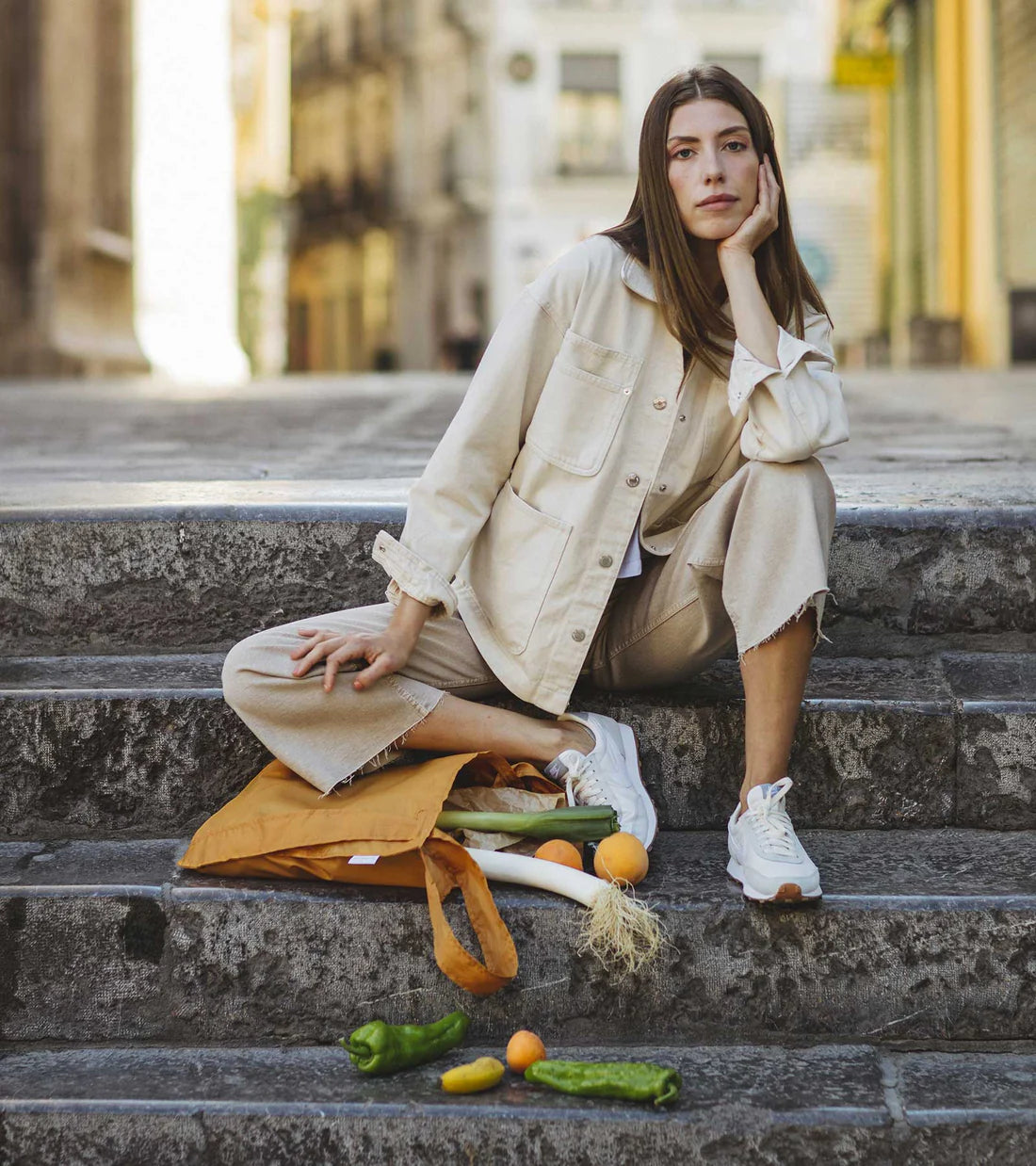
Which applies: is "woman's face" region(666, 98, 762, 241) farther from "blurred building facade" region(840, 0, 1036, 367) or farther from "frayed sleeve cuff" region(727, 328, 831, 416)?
"blurred building facade" region(840, 0, 1036, 367)

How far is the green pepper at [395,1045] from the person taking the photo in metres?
2.14

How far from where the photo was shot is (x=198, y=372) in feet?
49.6

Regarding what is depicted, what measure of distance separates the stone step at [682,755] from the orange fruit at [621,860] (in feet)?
1.15

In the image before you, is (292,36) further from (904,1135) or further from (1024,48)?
(904,1135)

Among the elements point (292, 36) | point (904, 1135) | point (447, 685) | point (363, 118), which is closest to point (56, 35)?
point (447, 685)

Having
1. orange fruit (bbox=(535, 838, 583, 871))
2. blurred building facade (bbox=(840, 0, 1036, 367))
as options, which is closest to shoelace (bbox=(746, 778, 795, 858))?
orange fruit (bbox=(535, 838, 583, 871))

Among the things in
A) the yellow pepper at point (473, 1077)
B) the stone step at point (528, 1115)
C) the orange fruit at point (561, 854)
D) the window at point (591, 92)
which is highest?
the window at point (591, 92)

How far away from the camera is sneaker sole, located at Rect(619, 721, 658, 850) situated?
8.38 feet

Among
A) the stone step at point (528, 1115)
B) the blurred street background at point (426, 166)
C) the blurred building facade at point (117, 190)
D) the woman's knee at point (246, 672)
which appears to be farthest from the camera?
the blurred street background at point (426, 166)

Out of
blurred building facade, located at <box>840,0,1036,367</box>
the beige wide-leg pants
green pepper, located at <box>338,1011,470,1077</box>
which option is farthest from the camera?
blurred building facade, located at <box>840,0,1036,367</box>

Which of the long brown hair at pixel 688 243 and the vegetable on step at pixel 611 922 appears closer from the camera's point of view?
the vegetable on step at pixel 611 922

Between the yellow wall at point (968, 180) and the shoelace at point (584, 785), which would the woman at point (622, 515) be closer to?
the shoelace at point (584, 785)

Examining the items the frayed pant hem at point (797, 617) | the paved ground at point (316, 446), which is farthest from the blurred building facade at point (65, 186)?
the frayed pant hem at point (797, 617)

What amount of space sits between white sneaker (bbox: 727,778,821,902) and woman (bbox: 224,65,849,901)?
0.01 metres
